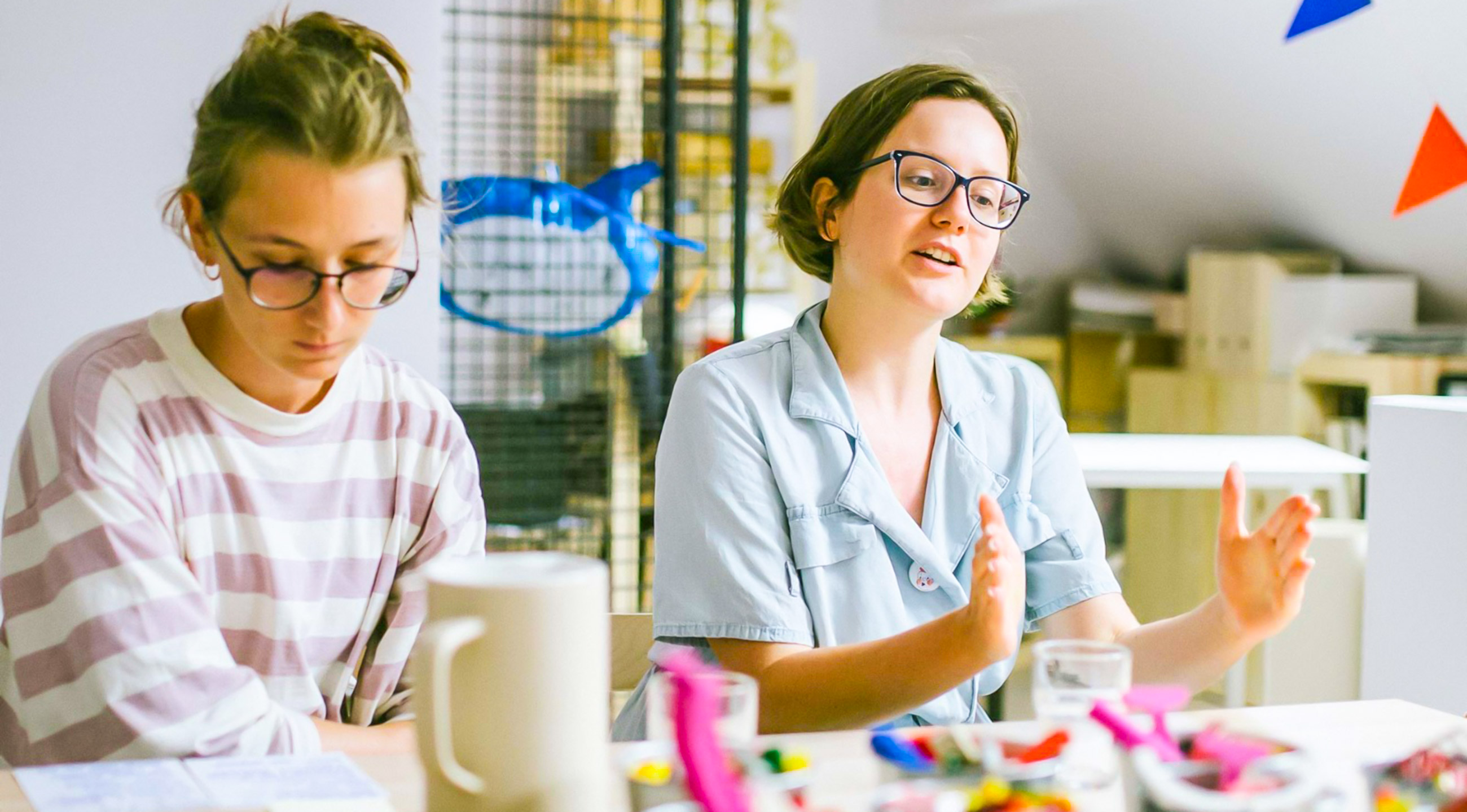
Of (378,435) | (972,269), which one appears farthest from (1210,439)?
(378,435)

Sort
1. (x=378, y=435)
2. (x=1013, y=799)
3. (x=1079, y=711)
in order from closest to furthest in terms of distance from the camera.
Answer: (x=1013, y=799) → (x=1079, y=711) → (x=378, y=435)

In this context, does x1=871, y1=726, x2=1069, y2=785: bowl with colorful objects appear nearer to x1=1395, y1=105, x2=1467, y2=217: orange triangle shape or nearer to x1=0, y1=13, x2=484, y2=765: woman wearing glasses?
x1=0, y1=13, x2=484, y2=765: woman wearing glasses

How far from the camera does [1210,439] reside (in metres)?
2.91

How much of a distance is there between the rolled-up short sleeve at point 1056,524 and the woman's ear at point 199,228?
0.78 metres

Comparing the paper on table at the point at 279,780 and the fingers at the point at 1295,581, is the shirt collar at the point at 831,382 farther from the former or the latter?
the paper on table at the point at 279,780

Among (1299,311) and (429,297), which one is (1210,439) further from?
(429,297)

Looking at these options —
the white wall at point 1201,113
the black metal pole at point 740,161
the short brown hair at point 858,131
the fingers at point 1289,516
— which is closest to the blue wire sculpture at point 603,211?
the black metal pole at point 740,161

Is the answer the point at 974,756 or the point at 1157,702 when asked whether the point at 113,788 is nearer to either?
the point at 974,756

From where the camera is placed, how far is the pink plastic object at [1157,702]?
29.2 inches

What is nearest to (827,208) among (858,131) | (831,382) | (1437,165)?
(858,131)

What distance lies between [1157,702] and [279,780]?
52 cm

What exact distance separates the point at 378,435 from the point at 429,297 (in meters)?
0.72

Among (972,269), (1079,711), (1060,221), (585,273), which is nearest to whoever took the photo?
(1079,711)

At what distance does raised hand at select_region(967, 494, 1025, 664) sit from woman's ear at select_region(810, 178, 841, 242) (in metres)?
0.55
